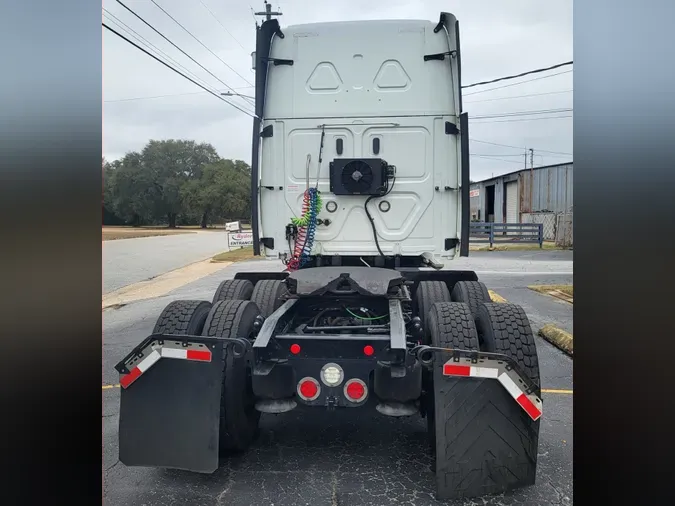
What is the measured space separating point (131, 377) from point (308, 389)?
109 centimetres

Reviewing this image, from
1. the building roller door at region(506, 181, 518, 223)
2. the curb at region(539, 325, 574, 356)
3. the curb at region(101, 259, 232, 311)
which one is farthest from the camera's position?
the building roller door at region(506, 181, 518, 223)

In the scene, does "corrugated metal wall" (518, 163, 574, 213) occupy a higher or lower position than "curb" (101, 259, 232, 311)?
higher

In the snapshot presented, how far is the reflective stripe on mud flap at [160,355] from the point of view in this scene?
3.03m

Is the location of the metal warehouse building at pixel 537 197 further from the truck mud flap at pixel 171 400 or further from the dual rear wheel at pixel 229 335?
the truck mud flap at pixel 171 400

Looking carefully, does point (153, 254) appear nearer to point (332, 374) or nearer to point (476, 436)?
point (332, 374)

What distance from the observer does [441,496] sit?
2.89 meters

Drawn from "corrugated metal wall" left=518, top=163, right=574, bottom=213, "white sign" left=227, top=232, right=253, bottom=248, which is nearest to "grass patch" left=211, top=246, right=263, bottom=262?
"white sign" left=227, top=232, right=253, bottom=248

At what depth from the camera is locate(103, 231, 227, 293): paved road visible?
1659cm

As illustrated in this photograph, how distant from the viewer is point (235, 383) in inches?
131

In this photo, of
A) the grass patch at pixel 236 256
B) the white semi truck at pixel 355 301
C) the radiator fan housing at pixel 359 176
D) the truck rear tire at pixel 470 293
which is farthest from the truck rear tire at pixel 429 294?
the grass patch at pixel 236 256

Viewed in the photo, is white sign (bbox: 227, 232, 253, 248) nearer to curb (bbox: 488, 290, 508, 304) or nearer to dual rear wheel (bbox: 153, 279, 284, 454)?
curb (bbox: 488, 290, 508, 304)

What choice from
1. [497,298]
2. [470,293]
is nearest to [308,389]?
[470,293]

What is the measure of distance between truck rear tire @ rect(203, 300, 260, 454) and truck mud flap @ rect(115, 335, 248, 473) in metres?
0.16
